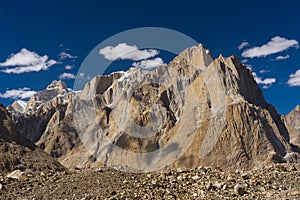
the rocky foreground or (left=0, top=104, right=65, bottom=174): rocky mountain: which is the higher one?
(left=0, top=104, right=65, bottom=174): rocky mountain

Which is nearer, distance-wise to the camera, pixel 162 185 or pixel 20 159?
pixel 162 185

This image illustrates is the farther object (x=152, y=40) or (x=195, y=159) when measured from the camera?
(x=195, y=159)

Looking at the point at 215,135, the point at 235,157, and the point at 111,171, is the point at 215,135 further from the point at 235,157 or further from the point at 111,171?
the point at 111,171

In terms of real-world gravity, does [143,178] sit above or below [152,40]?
below

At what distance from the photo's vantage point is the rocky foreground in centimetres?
1448

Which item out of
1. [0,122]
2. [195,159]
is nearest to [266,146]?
[195,159]

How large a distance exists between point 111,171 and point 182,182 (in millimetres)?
5290

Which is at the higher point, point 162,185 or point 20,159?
point 20,159

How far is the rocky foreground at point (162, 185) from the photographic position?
47.5ft

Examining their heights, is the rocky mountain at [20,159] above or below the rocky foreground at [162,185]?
above

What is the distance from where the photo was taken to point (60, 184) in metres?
19.2

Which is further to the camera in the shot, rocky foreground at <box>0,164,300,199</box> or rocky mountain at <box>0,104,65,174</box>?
rocky mountain at <box>0,104,65,174</box>

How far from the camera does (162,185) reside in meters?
16.8

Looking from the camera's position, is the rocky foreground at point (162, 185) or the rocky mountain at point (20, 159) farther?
the rocky mountain at point (20, 159)
